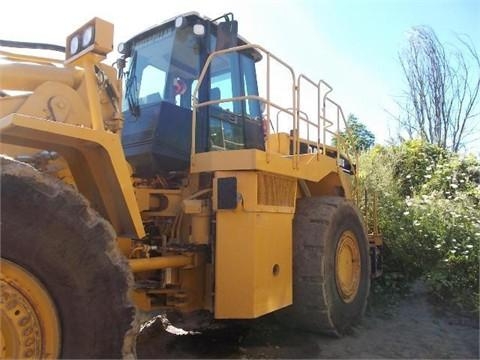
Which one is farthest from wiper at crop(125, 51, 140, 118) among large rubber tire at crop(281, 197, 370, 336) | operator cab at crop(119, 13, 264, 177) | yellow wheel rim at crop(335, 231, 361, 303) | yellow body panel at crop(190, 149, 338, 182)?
yellow wheel rim at crop(335, 231, 361, 303)

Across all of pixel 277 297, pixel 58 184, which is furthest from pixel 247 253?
pixel 58 184

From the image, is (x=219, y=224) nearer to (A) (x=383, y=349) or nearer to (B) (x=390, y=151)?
(A) (x=383, y=349)

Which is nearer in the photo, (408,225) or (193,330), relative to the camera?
(193,330)

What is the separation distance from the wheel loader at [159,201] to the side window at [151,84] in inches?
0.5

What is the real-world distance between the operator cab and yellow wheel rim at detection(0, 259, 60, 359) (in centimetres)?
203

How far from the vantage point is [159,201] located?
4090 millimetres

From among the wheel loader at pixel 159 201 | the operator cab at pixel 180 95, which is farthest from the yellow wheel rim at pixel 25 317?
the operator cab at pixel 180 95

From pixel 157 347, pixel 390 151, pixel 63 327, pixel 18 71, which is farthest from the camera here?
pixel 390 151

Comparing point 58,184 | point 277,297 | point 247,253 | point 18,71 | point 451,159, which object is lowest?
point 277,297

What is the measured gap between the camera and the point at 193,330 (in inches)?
192

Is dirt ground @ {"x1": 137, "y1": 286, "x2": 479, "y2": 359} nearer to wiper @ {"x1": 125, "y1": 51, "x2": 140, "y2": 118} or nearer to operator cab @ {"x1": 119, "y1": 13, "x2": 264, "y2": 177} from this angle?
operator cab @ {"x1": 119, "y1": 13, "x2": 264, "y2": 177}

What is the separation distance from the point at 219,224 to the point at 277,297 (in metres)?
0.85

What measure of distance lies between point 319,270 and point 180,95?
2.01 meters

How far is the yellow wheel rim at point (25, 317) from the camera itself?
2.26 metres
